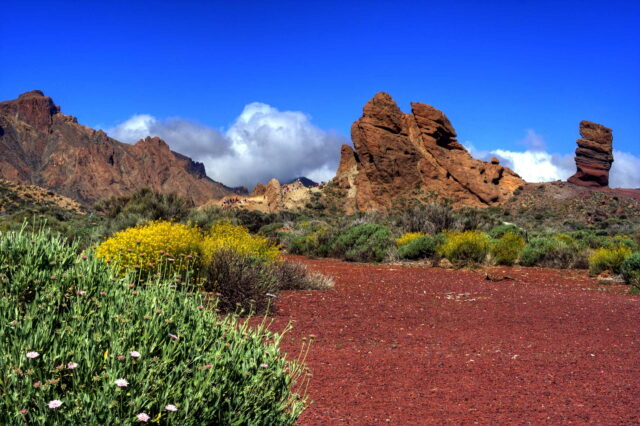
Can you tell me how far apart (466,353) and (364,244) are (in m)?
12.5

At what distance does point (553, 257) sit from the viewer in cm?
1664

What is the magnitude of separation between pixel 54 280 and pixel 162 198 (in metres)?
18.4

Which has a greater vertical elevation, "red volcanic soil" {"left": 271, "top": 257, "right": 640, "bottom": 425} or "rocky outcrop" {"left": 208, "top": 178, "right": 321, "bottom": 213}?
"rocky outcrop" {"left": 208, "top": 178, "right": 321, "bottom": 213}

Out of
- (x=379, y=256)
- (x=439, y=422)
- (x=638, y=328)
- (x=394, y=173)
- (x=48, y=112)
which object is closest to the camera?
(x=439, y=422)

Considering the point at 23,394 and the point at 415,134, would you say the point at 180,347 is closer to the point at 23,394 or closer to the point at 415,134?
the point at 23,394

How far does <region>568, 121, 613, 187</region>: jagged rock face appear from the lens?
63344 mm

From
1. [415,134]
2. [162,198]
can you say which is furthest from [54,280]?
[415,134]

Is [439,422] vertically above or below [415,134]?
below

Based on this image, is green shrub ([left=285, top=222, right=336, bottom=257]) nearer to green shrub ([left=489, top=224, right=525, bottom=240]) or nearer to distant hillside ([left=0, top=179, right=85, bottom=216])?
green shrub ([left=489, top=224, right=525, bottom=240])

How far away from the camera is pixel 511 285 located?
12422 millimetres

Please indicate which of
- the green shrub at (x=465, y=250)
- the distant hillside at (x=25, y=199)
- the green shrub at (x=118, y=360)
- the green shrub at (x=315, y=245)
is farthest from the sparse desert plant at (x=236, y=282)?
the distant hillside at (x=25, y=199)

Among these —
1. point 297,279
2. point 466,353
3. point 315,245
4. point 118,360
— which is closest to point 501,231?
point 315,245

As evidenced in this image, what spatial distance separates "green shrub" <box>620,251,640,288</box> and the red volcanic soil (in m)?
1.46

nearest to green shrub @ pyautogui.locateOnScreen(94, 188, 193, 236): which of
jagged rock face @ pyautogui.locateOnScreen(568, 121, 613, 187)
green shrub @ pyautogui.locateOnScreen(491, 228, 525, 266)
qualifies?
green shrub @ pyautogui.locateOnScreen(491, 228, 525, 266)
